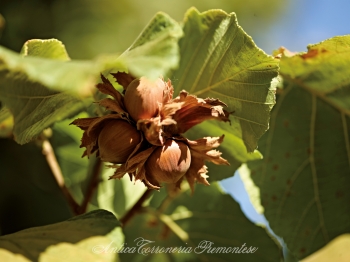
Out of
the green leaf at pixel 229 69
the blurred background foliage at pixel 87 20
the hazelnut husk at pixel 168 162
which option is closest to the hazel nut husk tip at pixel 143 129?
the hazelnut husk at pixel 168 162

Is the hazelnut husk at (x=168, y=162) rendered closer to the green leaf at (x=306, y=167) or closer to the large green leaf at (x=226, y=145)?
the large green leaf at (x=226, y=145)

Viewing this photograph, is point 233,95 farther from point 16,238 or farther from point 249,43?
point 16,238

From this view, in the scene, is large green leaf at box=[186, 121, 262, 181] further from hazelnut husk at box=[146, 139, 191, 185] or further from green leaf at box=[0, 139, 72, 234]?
green leaf at box=[0, 139, 72, 234]

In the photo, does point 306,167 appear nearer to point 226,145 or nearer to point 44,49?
point 226,145

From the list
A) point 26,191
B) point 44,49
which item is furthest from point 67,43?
point 44,49

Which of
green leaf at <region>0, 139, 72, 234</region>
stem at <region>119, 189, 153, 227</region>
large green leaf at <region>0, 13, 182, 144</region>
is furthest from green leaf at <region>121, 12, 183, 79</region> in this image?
green leaf at <region>0, 139, 72, 234</region>
